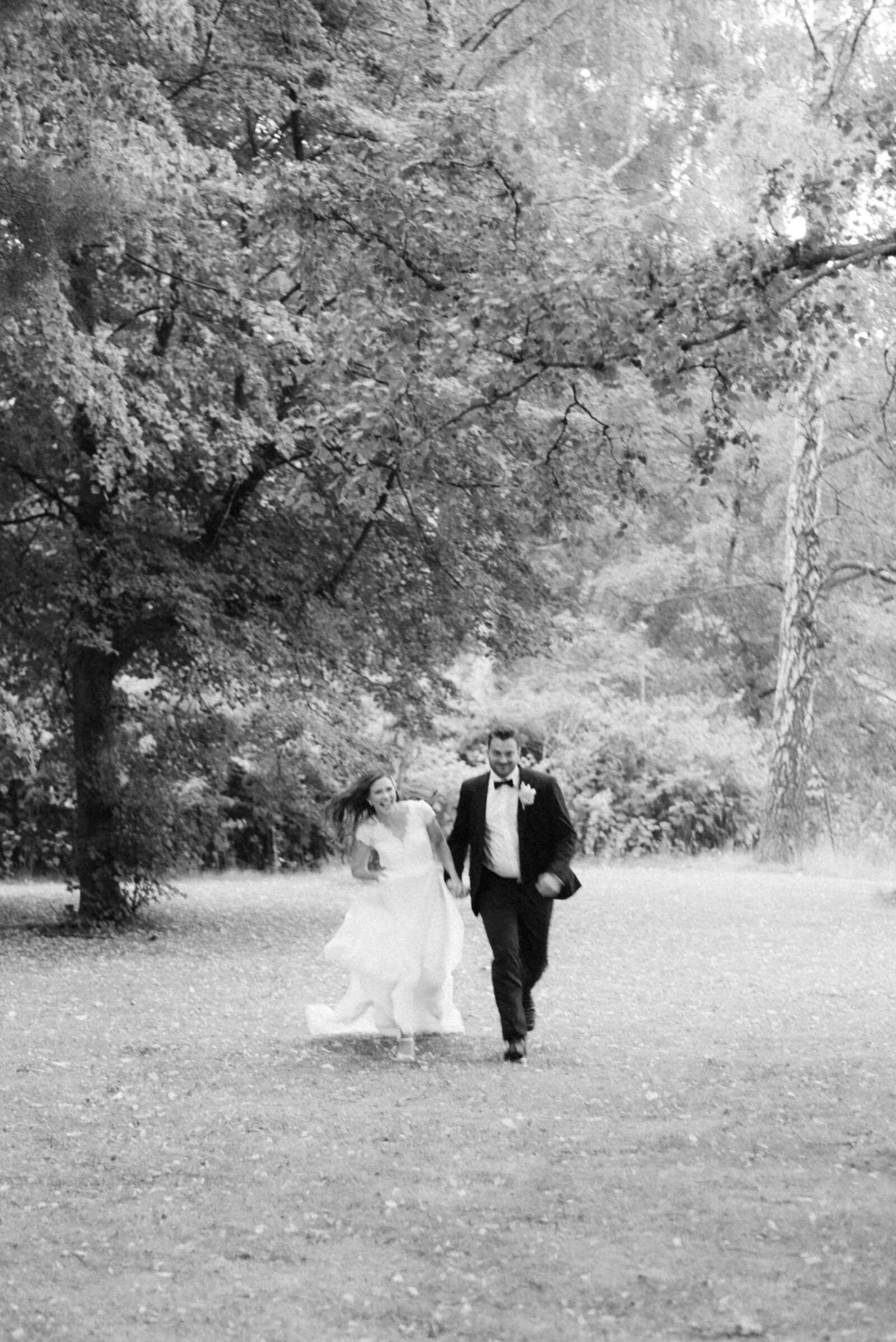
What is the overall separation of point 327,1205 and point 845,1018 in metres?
6.37

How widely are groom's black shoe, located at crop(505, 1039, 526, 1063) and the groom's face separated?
1558mm

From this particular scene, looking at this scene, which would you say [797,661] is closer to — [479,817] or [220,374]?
[220,374]

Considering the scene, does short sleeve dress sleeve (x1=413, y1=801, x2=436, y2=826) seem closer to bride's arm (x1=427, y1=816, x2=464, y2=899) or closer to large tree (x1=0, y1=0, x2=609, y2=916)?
bride's arm (x1=427, y1=816, x2=464, y2=899)

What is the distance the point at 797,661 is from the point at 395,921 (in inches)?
773

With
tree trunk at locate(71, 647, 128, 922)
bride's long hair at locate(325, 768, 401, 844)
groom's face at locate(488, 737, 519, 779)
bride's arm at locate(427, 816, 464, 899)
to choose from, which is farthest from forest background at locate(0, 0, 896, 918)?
bride's arm at locate(427, 816, 464, 899)

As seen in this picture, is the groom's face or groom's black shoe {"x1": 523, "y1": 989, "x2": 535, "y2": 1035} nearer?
the groom's face

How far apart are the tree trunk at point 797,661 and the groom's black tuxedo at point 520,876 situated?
1870cm

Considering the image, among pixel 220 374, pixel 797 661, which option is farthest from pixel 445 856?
pixel 797 661

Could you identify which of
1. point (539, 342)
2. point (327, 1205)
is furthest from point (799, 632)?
point (327, 1205)

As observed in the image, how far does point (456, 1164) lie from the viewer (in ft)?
25.4

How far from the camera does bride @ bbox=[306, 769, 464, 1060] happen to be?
10766 mm

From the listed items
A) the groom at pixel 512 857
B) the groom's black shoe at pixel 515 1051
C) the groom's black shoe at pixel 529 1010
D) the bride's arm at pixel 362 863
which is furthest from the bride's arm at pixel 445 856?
the groom's black shoe at pixel 515 1051

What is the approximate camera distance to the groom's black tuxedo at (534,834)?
34.2 ft

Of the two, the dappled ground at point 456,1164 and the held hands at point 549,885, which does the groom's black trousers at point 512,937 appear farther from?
the dappled ground at point 456,1164
